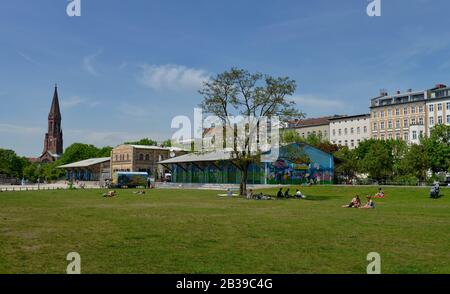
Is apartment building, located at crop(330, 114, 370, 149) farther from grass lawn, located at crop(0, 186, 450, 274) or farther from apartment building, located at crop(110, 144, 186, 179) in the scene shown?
grass lawn, located at crop(0, 186, 450, 274)

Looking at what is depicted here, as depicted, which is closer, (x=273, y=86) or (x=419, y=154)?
(x=273, y=86)

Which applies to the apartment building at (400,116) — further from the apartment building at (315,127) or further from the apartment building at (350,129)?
the apartment building at (315,127)

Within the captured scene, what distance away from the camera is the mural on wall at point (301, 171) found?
71625 mm

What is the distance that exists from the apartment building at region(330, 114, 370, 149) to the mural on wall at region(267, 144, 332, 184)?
5464 centimetres

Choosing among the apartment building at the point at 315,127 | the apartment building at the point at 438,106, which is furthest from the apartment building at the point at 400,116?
the apartment building at the point at 315,127

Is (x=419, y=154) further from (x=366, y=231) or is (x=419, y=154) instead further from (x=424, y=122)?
(x=366, y=231)

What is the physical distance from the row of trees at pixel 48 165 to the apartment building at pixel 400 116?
74737mm

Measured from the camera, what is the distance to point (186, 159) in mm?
89750

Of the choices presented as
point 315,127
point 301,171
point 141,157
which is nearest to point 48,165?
point 141,157

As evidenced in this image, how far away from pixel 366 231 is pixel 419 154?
60367mm
